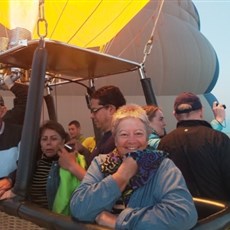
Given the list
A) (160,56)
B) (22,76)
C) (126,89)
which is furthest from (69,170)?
(160,56)

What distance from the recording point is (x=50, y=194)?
3.95 ft

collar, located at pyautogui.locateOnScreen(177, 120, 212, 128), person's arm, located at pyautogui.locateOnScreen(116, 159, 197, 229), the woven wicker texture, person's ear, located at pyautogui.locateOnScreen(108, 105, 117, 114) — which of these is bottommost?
the woven wicker texture

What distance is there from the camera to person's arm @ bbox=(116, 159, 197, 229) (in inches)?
33.8

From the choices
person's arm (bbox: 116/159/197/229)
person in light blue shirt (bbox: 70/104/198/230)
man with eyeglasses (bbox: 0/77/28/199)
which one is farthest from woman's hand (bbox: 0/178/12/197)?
person's arm (bbox: 116/159/197/229)

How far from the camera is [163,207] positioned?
0.88 metres

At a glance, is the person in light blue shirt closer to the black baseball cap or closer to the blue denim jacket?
the blue denim jacket

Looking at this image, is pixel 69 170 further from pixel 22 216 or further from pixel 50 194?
pixel 22 216

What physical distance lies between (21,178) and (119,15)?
4.64 ft

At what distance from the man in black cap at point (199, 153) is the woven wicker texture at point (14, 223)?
2.19ft

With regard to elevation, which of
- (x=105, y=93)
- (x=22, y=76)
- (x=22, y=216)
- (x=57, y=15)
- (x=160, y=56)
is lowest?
(x=22, y=216)

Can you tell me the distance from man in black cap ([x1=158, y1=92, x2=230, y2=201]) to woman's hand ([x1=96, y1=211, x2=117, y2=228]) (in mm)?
604

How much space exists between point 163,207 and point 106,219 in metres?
0.15

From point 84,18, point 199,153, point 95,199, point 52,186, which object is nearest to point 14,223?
point 52,186

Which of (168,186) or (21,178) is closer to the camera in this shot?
(168,186)
